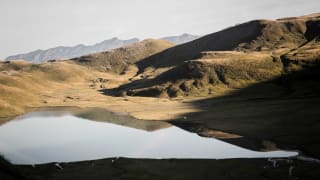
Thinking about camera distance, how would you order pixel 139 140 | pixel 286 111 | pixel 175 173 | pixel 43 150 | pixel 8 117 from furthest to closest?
pixel 8 117 < pixel 286 111 < pixel 139 140 < pixel 43 150 < pixel 175 173

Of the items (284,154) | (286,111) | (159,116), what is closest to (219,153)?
(284,154)

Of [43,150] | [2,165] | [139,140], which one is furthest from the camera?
[139,140]

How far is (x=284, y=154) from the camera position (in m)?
87.1

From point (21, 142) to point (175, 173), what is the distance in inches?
2638

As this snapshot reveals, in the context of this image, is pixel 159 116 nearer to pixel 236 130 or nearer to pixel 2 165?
pixel 236 130

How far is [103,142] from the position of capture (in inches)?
4776

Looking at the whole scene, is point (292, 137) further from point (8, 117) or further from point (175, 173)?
point (8, 117)

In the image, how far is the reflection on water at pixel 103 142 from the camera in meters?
97.4

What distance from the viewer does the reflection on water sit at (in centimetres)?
9744

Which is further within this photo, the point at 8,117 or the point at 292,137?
the point at 8,117

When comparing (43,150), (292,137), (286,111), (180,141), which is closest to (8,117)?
(43,150)

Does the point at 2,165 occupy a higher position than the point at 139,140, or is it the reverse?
the point at 2,165

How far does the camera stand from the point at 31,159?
324 feet

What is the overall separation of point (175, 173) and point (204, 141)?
121ft
